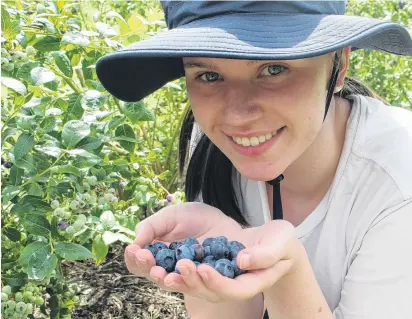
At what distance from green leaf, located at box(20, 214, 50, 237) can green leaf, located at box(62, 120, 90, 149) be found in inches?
7.9

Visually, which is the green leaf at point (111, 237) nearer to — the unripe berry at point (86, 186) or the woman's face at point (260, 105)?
the unripe berry at point (86, 186)

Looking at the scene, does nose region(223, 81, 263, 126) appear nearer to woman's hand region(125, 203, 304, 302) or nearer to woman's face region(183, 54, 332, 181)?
woman's face region(183, 54, 332, 181)

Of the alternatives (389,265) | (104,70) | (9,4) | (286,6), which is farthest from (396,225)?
(9,4)

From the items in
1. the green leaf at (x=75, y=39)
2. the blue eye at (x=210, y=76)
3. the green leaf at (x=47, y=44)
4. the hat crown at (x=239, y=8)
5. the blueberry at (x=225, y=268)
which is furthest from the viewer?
the green leaf at (x=47, y=44)

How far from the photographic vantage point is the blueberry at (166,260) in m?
1.25

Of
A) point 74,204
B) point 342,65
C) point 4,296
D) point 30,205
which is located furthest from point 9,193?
point 342,65

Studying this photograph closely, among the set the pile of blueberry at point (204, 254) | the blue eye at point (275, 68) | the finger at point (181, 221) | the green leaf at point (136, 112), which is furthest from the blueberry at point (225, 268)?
the green leaf at point (136, 112)

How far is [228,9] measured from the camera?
1.29 meters

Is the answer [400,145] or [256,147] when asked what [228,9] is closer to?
[256,147]

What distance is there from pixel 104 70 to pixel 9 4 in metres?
0.71

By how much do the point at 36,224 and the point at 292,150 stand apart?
69 centimetres

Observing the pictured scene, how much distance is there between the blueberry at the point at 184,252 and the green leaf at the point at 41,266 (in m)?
0.44

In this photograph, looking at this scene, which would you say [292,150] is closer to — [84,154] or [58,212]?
[84,154]

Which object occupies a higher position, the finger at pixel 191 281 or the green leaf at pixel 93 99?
the finger at pixel 191 281
